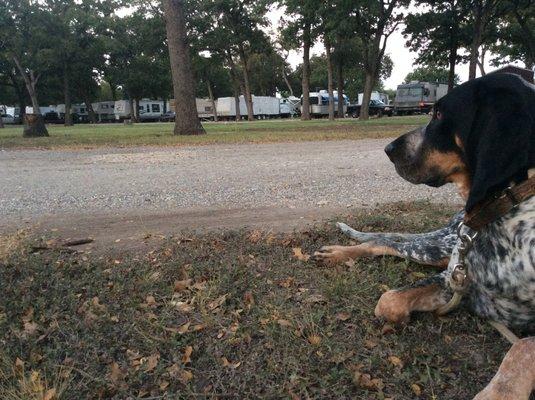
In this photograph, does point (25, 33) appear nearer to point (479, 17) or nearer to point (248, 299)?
point (479, 17)

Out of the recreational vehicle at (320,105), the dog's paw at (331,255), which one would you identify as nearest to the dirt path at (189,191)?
the dog's paw at (331,255)

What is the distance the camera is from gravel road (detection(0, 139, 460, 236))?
6090mm

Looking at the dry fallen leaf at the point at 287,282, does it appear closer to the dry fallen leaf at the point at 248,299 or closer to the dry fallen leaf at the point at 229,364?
the dry fallen leaf at the point at 248,299

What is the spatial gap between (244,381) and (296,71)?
80.6m

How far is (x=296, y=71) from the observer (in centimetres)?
7981

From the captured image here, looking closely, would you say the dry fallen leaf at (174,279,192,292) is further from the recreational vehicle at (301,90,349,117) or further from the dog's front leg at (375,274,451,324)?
the recreational vehicle at (301,90,349,117)

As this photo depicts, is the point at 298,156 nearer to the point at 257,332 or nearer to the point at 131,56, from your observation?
the point at 257,332

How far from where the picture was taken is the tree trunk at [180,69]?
19719 millimetres

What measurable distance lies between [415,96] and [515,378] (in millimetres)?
52115

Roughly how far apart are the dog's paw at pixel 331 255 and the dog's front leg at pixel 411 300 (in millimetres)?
879

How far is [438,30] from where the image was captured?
110ft

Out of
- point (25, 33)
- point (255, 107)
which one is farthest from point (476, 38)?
point (255, 107)

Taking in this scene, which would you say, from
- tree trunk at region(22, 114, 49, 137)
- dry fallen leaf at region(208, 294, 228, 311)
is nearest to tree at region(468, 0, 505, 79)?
tree trunk at region(22, 114, 49, 137)

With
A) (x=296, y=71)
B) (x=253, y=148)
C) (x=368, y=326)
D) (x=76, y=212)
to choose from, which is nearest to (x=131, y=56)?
(x=296, y=71)
